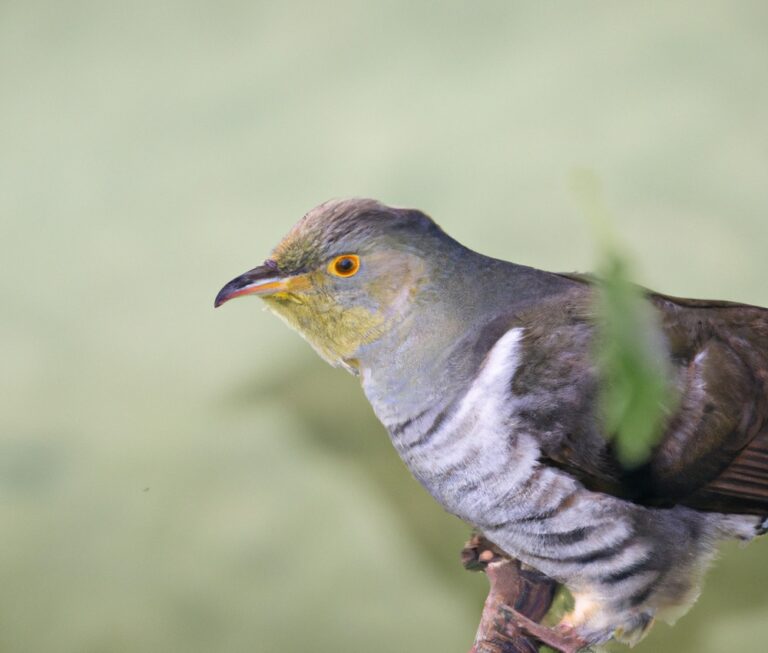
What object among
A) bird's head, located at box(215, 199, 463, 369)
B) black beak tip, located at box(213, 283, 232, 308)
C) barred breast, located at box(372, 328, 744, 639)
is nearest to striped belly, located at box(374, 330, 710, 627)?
barred breast, located at box(372, 328, 744, 639)

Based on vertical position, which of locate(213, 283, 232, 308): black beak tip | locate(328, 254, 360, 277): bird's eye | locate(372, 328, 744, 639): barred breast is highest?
locate(328, 254, 360, 277): bird's eye

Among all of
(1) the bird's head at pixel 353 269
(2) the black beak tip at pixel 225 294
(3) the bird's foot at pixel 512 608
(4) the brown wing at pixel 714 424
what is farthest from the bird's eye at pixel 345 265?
(3) the bird's foot at pixel 512 608

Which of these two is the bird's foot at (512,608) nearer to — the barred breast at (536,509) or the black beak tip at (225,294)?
the barred breast at (536,509)

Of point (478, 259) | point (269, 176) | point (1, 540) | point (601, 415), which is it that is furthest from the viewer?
point (269, 176)

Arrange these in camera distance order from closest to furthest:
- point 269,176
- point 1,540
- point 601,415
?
point 601,415 < point 1,540 < point 269,176

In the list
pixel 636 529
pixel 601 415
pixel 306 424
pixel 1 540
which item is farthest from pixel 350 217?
pixel 1 540

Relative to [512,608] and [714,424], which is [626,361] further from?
[512,608]

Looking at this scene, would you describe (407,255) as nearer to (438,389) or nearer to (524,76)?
(438,389)

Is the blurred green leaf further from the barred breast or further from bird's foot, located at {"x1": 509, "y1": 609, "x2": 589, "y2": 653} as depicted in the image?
bird's foot, located at {"x1": 509, "y1": 609, "x2": 589, "y2": 653}
